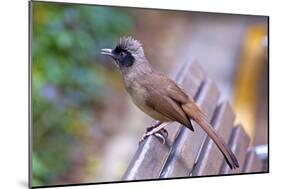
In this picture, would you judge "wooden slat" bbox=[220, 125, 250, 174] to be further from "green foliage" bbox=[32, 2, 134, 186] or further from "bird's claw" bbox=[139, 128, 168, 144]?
"green foliage" bbox=[32, 2, 134, 186]

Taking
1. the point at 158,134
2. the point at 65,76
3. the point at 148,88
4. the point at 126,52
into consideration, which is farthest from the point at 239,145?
the point at 65,76

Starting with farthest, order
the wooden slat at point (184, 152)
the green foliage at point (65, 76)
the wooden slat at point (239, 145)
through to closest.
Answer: the wooden slat at point (239, 145) → the wooden slat at point (184, 152) → the green foliage at point (65, 76)

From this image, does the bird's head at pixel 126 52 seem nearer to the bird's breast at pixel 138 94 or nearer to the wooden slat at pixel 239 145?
the bird's breast at pixel 138 94

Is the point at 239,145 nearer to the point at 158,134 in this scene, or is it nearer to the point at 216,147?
the point at 216,147

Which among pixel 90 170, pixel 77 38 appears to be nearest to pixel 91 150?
pixel 90 170

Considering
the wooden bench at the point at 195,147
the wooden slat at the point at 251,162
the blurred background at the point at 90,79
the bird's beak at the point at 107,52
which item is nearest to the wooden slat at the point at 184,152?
the wooden bench at the point at 195,147

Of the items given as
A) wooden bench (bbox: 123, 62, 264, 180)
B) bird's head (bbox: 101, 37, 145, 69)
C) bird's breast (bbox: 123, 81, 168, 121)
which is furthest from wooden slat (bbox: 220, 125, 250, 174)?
bird's head (bbox: 101, 37, 145, 69)
